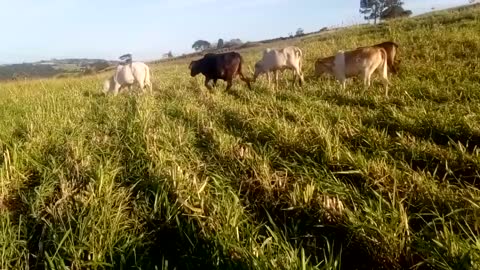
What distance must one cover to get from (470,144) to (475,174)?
92 centimetres

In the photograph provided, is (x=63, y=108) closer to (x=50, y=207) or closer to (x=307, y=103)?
(x=307, y=103)

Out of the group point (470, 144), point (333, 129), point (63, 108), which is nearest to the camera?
point (470, 144)

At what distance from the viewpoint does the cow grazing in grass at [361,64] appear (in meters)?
9.31

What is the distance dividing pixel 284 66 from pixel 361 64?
262 cm

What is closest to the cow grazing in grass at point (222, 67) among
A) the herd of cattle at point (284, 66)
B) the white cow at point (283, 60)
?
the herd of cattle at point (284, 66)

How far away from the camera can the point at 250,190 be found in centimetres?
374

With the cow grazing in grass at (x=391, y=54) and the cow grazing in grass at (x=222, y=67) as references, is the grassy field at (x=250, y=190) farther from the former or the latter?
the cow grazing in grass at (x=222, y=67)

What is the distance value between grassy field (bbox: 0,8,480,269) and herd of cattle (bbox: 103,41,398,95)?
9.31 ft

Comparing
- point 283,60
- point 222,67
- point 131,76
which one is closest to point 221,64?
point 222,67

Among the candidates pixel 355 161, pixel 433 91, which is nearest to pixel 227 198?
pixel 355 161

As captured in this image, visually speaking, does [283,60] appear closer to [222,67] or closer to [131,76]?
[222,67]

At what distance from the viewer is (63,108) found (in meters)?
7.82

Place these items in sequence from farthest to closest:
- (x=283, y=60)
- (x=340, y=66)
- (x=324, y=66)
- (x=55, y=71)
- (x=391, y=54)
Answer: (x=55, y=71) < (x=283, y=60) < (x=324, y=66) < (x=391, y=54) < (x=340, y=66)

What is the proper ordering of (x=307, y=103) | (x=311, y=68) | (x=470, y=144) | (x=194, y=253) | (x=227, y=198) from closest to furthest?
(x=194, y=253), (x=227, y=198), (x=470, y=144), (x=307, y=103), (x=311, y=68)
